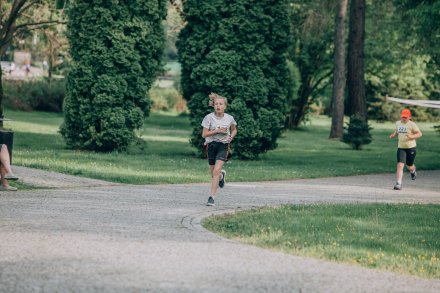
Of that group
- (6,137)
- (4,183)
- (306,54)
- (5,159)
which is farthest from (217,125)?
(306,54)

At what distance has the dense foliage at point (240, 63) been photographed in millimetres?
25375

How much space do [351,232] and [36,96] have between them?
122ft

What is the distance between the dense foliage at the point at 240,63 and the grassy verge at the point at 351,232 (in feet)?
34.9

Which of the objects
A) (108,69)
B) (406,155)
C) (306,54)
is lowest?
(406,155)

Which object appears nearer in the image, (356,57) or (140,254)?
(140,254)

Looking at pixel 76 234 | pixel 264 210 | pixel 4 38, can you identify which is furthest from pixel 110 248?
pixel 4 38

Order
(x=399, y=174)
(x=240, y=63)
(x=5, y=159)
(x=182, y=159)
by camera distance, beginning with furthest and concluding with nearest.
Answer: (x=240, y=63) < (x=182, y=159) < (x=399, y=174) < (x=5, y=159)

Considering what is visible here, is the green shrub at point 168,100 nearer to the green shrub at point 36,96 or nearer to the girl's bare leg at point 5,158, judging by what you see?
the green shrub at point 36,96

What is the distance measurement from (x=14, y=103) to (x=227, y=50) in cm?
2359

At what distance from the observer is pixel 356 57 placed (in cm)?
3603

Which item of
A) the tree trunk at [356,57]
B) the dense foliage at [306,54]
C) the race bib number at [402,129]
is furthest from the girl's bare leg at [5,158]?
the dense foliage at [306,54]

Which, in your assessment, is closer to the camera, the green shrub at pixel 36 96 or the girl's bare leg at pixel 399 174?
the girl's bare leg at pixel 399 174

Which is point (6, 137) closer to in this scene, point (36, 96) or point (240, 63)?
point (240, 63)

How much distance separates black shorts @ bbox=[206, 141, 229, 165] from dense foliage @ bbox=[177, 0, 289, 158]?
33.9ft
